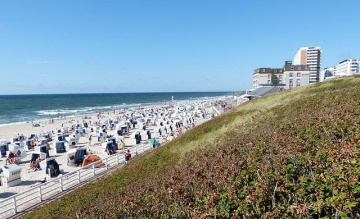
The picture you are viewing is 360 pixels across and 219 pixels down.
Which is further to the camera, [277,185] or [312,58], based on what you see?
[312,58]

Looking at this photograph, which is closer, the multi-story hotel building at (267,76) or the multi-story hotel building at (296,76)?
the multi-story hotel building at (296,76)

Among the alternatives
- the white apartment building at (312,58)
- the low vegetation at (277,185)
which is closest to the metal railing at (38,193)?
the low vegetation at (277,185)

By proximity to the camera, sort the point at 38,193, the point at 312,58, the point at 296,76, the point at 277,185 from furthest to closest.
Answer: the point at 312,58 < the point at 296,76 < the point at 38,193 < the point at 277,185

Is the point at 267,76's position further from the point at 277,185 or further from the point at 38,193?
the point at 277,185

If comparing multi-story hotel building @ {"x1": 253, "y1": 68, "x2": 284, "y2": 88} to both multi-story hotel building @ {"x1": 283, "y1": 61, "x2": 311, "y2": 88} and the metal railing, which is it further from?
the metal railing

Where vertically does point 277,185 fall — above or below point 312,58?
below

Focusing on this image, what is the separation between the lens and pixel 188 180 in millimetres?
5164

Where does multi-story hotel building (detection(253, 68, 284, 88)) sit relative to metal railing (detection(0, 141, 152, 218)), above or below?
above

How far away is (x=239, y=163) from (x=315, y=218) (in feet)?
6.88

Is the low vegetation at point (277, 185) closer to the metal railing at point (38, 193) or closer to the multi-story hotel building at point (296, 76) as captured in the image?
the metal railing at point (38, 193)

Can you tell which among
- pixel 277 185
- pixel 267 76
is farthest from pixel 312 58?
pixel 277 185

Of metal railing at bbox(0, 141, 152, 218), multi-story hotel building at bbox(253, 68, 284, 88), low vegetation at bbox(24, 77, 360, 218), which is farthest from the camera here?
multi-story hotel building at bbox(253, 68, 284, 88)

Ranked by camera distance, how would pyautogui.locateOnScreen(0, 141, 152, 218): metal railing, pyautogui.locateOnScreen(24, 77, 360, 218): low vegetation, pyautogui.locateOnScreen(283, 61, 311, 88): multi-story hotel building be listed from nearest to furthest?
pyautogui.locateOnScreen(24, 77, 360, 218): low vegetation, pyautogui.locateOnScreen(0, 141, 152, 218): metal railing, pyautogui.locateOnScreen(283, 61, 311, 88): multi-story hotel building

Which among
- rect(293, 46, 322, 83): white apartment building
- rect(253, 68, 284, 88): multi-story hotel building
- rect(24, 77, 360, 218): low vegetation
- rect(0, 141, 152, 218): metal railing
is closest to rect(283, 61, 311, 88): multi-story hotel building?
rect(253, 68, 284, 88): multi-story hotel building
